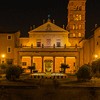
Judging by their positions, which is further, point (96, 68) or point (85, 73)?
point (96, 68)

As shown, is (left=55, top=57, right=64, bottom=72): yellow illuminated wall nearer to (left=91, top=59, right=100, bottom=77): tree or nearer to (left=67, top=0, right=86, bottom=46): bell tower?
(left=67, top=0, right=86, bottom=46): bell tower

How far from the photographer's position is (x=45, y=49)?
2707 inches

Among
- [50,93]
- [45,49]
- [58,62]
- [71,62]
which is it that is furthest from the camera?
[58,62]

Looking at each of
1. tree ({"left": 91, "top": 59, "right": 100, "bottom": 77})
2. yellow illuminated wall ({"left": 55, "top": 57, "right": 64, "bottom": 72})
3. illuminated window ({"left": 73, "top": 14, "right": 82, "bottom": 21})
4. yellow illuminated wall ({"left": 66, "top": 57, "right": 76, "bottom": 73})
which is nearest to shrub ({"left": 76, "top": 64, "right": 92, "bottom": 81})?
tree ({"left": 91, "top": 59, "right": 100, "bottom": 77})

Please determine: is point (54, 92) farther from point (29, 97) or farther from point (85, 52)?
point (85, 52)

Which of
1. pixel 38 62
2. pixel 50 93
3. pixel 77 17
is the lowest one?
pixel 50 93

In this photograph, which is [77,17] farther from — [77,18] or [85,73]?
[85,73]

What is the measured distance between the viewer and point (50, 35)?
A: 71.2m

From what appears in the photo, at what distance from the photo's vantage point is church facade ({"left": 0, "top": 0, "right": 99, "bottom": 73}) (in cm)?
6738

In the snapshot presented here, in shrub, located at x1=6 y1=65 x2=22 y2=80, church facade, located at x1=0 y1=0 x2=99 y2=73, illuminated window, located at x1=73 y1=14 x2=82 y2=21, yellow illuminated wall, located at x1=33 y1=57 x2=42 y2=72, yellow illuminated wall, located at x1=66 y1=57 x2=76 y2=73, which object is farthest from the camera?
illuminated window, located at x1=73 y1=14 x2=82 y2=21

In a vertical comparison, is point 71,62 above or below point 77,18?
below

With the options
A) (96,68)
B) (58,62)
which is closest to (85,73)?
(96,68)

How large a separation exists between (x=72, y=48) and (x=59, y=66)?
4.10 metres

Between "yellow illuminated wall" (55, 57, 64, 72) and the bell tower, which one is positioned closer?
"yellow illuminated wall" (55, 57, 64, 72)
